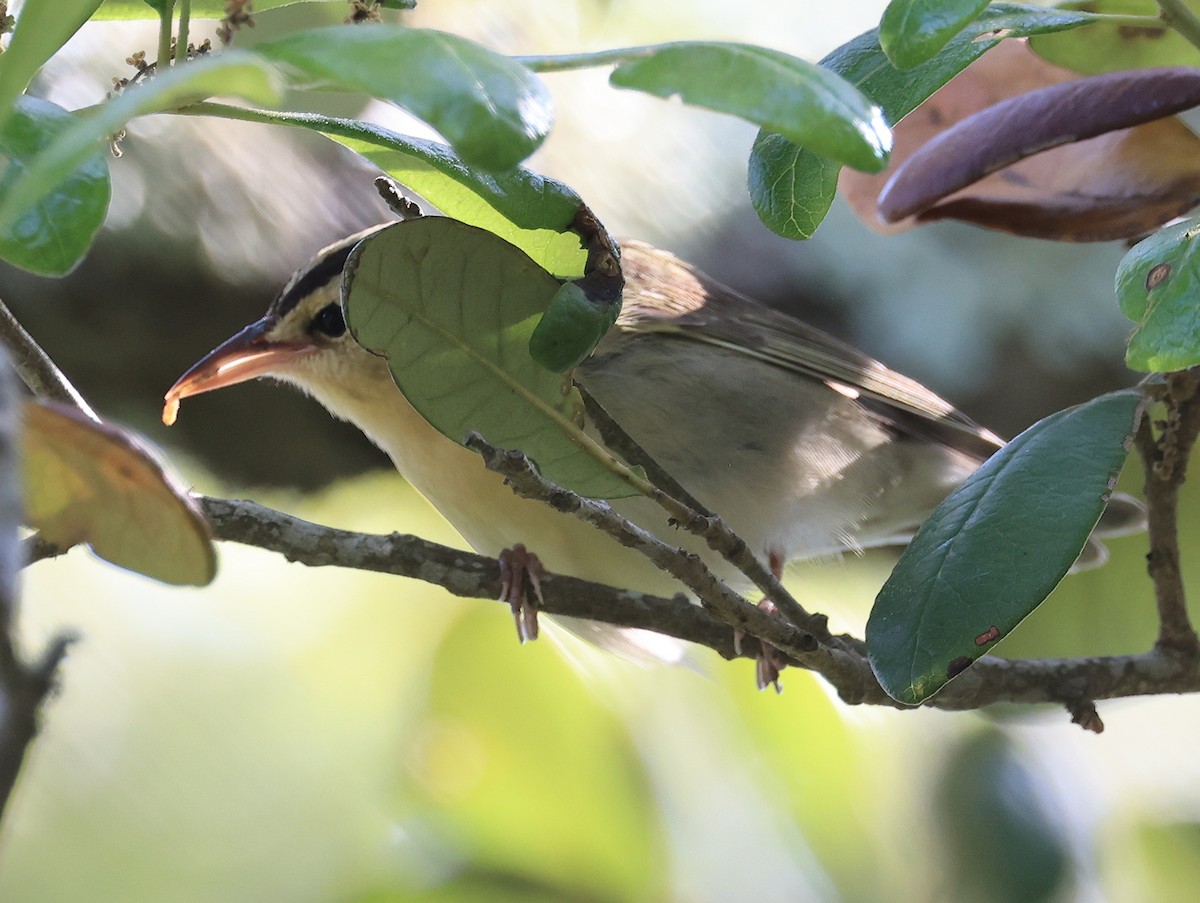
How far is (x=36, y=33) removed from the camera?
62 cm

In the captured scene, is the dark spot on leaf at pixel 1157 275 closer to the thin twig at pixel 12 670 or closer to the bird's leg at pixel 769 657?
the bird's leg at pixel 769 657

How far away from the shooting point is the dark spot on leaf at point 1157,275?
94 centimetres

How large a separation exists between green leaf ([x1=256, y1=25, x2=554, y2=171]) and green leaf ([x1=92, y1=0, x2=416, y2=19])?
383mm

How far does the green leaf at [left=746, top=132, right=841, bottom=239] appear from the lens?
996 millimetres

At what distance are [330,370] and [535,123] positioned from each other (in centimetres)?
157

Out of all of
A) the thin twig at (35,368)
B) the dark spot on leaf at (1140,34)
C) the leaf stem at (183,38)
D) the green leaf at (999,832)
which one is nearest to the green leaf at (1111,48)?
the dark spot on leaf at (1140,34)

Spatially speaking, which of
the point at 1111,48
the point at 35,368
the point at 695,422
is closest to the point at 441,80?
the point at 35,368

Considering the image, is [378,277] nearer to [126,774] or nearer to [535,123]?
[535,123]

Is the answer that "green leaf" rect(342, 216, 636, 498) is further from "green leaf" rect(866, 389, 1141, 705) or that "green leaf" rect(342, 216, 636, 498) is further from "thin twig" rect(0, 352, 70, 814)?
"thin twig" rect(0, 352, 70, 814)

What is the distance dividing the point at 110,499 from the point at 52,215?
17 centimetres

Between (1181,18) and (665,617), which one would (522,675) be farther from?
(1181,18)

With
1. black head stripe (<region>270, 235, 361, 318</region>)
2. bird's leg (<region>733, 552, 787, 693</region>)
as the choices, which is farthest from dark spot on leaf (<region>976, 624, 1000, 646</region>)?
black head stripe (<region>270, 235, 361, 318</region>)

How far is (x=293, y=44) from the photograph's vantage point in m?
0.61

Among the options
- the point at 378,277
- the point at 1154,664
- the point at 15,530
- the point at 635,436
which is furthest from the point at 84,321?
the point at 15,530
